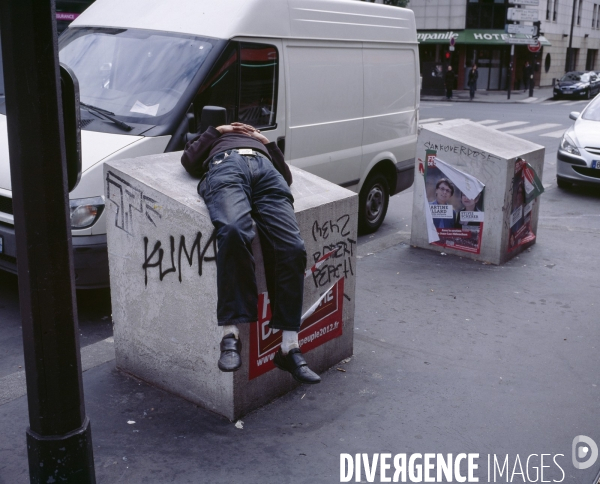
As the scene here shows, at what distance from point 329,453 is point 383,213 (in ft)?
17.0

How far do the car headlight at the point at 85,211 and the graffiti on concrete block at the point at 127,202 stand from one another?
907 millimetres

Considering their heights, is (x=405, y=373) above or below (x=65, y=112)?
below

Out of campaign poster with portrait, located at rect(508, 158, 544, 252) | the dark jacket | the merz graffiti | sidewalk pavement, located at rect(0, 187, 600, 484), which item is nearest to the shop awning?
campaign poster with portrait, located at rect(508, 158, 544, 252)

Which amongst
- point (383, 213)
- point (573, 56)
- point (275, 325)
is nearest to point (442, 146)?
point (383, 213)

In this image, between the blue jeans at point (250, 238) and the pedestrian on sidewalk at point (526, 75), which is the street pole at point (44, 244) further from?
the pedestrian on sidewalk at point (526, 75)

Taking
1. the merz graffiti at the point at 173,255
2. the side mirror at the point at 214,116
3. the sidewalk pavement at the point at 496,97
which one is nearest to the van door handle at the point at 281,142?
the side mirror at the point at 214,116

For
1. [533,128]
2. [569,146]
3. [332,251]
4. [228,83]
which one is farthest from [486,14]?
[332,251]

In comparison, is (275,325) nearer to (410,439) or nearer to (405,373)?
(410,439)

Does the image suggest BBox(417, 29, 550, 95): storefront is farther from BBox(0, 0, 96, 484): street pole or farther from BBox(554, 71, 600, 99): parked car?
BBox(0, 0, 96, 484): street pole

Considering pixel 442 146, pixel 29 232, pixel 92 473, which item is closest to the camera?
pixel 29 232

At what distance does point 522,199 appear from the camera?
688cm

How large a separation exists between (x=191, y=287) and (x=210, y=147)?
2.86 feet

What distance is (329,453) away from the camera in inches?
135

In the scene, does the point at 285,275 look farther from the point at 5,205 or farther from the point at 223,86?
the point at 223,86
